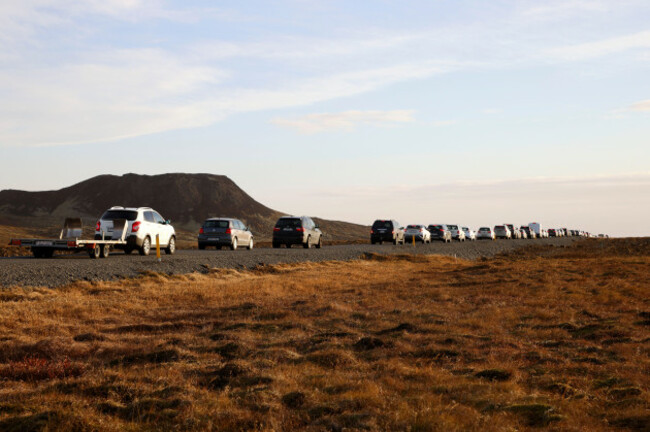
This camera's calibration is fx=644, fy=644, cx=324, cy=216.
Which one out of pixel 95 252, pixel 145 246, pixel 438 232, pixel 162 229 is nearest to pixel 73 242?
pixel 95 252

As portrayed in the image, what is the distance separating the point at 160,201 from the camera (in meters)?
159

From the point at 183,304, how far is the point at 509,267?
56.7 feet

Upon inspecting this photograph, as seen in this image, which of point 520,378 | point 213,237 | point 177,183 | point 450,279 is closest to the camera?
point 520,378

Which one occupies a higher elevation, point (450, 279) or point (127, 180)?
point (127, 180)

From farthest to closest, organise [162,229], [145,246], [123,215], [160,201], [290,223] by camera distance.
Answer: [160,201], [290,223], [162,229], [145,246], [123,215]

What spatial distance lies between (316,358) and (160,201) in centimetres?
15429

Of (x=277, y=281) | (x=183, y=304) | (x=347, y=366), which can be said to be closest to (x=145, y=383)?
(x=347, y=366)

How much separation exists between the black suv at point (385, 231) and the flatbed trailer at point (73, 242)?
93.4 feet

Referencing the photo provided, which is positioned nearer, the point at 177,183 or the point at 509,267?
the point at 509,267

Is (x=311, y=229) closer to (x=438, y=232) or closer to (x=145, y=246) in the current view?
(x=145, y=246)

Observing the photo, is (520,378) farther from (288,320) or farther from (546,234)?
(546,234)

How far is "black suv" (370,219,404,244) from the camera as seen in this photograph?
51750 mm

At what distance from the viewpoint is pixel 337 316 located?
1438 cm

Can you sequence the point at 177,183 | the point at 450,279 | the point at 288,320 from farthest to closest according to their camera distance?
the point at 177,183 < the point at 450,279 < the point at 288,320
